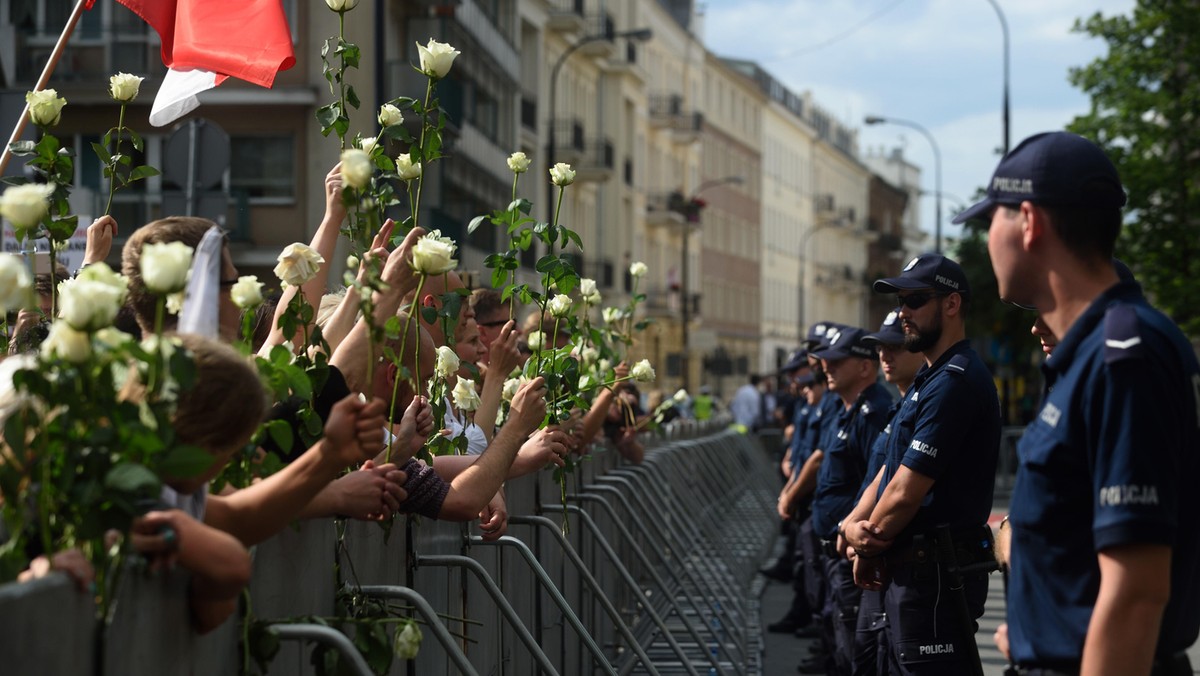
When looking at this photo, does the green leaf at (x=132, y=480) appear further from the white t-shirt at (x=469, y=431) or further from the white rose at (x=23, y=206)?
the white t-shirt at (x=469, y=431)

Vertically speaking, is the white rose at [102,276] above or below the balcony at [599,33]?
below

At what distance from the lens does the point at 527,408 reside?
19.7 feet

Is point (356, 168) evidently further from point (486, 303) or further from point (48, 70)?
point (486, 303)

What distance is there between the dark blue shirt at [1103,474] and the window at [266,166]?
30.3 m

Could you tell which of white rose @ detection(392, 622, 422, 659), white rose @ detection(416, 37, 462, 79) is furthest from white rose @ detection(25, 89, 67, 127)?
white rose @ detection(392, 622, 422, 659)

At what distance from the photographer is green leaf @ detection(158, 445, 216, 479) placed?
3482mm

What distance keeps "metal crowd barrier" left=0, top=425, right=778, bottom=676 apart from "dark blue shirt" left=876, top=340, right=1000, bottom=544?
1262 millimetres

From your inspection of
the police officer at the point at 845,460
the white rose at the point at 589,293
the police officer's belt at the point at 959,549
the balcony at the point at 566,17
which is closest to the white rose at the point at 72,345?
the police officer's belt at the point at 959,549

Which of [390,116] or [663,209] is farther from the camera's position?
[663,209]

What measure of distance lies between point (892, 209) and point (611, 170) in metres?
82.0

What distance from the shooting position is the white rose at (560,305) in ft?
24.3

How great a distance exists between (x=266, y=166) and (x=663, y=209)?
38.6 metres

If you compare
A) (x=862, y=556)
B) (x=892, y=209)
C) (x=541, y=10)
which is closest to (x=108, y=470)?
(x=862, y=556)

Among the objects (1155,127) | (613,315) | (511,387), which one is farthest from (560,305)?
(1155,127)
